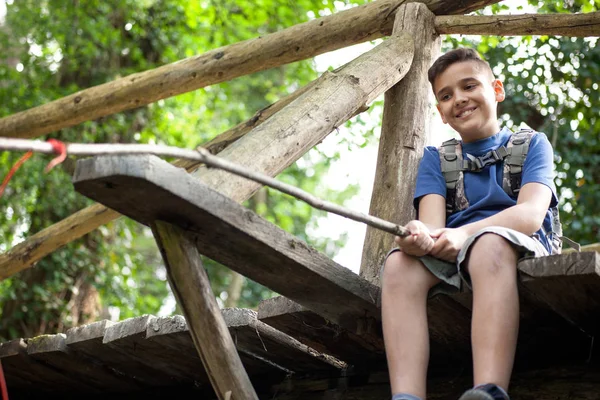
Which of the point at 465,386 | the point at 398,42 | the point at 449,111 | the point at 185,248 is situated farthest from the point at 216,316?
the point at 398,42

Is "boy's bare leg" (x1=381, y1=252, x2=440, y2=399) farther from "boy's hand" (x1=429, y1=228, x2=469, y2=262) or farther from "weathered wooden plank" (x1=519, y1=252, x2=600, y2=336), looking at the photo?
"weathered wooden plank" (x1=519, y1=252, x2=600, y2=336)

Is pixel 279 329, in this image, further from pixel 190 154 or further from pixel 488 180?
pixel 190 154

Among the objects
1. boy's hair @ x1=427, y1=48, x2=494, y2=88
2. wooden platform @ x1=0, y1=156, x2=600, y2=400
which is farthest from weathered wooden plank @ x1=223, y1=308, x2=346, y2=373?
boy's hair @ x1=427, y1=48, x2=494, y2=88

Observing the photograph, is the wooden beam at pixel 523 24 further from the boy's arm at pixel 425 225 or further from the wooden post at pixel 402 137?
the boy's arm at pixel 425 225

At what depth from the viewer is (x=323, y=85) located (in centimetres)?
341

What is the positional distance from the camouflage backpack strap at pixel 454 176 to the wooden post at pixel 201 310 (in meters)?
0.98

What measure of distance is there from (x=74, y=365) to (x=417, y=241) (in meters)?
1.93

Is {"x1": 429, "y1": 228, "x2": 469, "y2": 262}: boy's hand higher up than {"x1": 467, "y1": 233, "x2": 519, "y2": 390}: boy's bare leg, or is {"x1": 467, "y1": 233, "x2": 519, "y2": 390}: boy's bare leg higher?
{"x1": 429, "y1": 228, "x2": 469, "y2": 262}: boy's hand

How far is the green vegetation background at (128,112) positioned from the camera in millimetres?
6605

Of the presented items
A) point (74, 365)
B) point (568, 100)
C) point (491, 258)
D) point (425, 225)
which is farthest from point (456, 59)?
point (568, 100)

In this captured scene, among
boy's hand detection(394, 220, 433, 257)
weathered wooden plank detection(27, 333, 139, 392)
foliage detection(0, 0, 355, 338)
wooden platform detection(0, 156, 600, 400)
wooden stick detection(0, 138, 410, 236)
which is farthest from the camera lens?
foliage detection(0, 0, 355, 338)

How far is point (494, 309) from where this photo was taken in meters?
2.29

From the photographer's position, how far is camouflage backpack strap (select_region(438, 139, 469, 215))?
2958 millimetres

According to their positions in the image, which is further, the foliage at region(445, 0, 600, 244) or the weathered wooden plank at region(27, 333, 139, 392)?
the foliage at region(445, 0, 600, 244)
